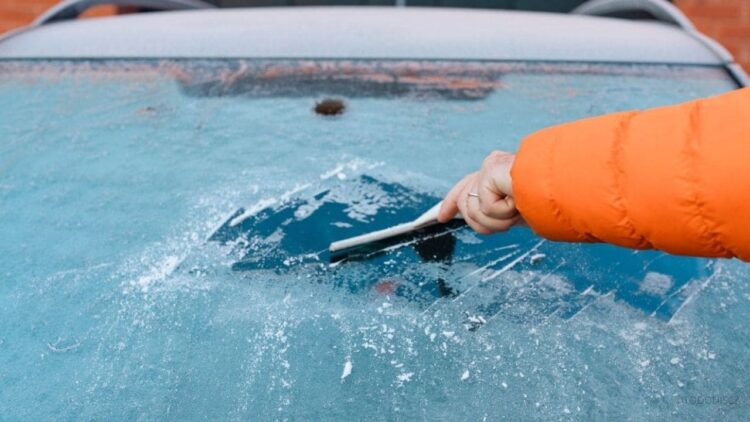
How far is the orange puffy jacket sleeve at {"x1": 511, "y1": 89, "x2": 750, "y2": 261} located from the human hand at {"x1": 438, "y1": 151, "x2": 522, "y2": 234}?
5 centimetres

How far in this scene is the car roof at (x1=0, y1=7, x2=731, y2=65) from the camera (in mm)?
1657

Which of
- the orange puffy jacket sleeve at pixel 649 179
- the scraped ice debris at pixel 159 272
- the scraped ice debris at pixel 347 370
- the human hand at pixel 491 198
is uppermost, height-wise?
the orange puffy jacket sleeve at pixel 649 179

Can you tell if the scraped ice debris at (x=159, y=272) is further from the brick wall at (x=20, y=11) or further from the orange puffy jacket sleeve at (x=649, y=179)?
the brick wall at (x=20, y=11)

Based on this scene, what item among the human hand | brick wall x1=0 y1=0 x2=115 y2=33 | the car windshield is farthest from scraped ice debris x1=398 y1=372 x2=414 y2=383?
brick wall x1=0 y1=0 x2=115 y2=33

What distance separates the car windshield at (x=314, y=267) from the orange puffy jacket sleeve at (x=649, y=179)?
188 millimetres

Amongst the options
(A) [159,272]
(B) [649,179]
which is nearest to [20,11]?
(A) [159,272]

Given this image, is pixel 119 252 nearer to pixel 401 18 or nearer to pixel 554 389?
pixel 554 389

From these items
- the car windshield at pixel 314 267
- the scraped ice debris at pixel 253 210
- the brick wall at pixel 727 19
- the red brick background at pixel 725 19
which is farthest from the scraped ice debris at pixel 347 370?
the brick wall at pixel 727 19

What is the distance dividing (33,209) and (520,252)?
85 centimetres

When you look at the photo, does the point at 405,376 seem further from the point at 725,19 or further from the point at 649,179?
the point at 725,19

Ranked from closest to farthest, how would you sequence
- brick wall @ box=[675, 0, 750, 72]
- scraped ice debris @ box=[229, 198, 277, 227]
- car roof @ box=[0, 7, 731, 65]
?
1. scraped ice debris @ box=[229, 198, 277, 227]
2. car roof @ box=[0, 7, 731, 65]
3. brick wall @ box=[675, 0, 750, 72]

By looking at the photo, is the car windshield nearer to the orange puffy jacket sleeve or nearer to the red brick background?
the orange puffy jacket sleeve

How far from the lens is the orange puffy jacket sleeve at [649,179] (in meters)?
0.75

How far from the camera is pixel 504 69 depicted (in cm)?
163
